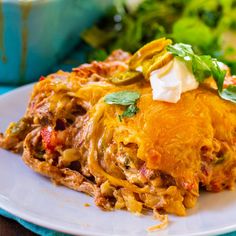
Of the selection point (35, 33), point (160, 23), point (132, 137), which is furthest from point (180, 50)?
point (160, 23)

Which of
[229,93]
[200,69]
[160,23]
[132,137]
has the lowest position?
[160,23]

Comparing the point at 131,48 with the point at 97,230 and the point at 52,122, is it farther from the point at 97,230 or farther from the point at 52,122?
the point at 97,230

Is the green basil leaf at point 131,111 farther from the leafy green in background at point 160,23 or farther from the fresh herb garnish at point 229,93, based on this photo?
the leafy green in background at point 160,23

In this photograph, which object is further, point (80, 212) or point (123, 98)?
point (123, 98)

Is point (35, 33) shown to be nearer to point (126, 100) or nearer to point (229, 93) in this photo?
point (126, 100)

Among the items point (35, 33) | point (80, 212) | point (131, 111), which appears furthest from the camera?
point (35, 33)

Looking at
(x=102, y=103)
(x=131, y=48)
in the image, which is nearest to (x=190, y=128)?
(x=102, y=103)
